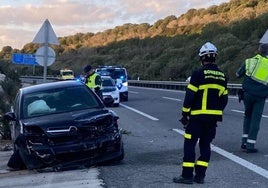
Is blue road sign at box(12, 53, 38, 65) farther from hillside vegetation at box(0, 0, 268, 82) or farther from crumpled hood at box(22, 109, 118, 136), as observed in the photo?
hillside vegetation at box(0, 0, 268, 82)

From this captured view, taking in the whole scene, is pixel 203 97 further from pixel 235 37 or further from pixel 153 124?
pixel 235 37

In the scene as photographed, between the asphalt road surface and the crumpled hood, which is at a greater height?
the crumpled hood

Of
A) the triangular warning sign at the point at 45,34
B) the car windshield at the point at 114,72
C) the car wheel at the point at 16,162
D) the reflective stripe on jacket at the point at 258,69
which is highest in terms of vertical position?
the triangular warning sign at the point at 45,34

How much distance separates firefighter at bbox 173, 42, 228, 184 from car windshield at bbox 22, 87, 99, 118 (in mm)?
2783

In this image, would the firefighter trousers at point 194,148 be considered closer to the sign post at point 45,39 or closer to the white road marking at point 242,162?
the white road marking at point 242,162

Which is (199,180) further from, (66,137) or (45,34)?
(45,34)

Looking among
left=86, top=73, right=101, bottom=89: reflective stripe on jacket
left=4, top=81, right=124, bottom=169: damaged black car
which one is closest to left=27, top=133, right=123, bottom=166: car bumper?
left=4, top=81, right=124, bottom=169: damaged black car

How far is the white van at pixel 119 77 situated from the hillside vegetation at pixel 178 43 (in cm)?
1473

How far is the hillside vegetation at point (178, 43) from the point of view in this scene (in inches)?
2442

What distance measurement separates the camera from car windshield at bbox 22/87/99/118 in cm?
1014

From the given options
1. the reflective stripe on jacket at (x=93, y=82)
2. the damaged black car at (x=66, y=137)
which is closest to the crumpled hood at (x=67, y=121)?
the damaged black car at (x=66, y=137)

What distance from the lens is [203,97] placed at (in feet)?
26.0

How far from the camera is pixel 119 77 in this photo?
3312 centimetres

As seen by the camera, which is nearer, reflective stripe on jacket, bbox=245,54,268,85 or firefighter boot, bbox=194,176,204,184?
firefighter boot, bbox=194,176,204,184
